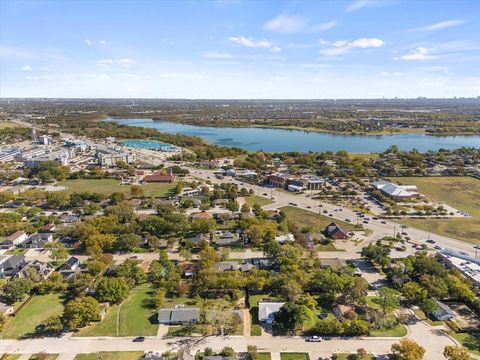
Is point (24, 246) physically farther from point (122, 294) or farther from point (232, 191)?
point (232, 191)

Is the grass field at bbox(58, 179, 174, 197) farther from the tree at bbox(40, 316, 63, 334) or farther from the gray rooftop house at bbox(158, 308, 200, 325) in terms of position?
the tree at bbox(40, 316, 63, 334)

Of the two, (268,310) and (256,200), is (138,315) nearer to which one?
(268,310)

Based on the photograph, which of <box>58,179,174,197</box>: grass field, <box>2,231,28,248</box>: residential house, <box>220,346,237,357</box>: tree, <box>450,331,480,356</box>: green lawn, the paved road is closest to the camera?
<box>220,346,237,357</box>: tree

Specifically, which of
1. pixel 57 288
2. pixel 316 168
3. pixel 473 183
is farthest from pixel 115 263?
pixel 473 183

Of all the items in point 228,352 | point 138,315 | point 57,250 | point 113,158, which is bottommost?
point 138,315

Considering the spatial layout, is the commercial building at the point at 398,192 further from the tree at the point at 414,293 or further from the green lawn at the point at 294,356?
the green lawn at the point at 294,356

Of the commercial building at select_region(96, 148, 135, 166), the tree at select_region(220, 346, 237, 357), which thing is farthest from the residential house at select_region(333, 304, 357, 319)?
the commercial building at select_region(96, 148, 135, 166)

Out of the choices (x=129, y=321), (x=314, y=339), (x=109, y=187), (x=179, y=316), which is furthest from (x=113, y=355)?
(x=109, y=187)
